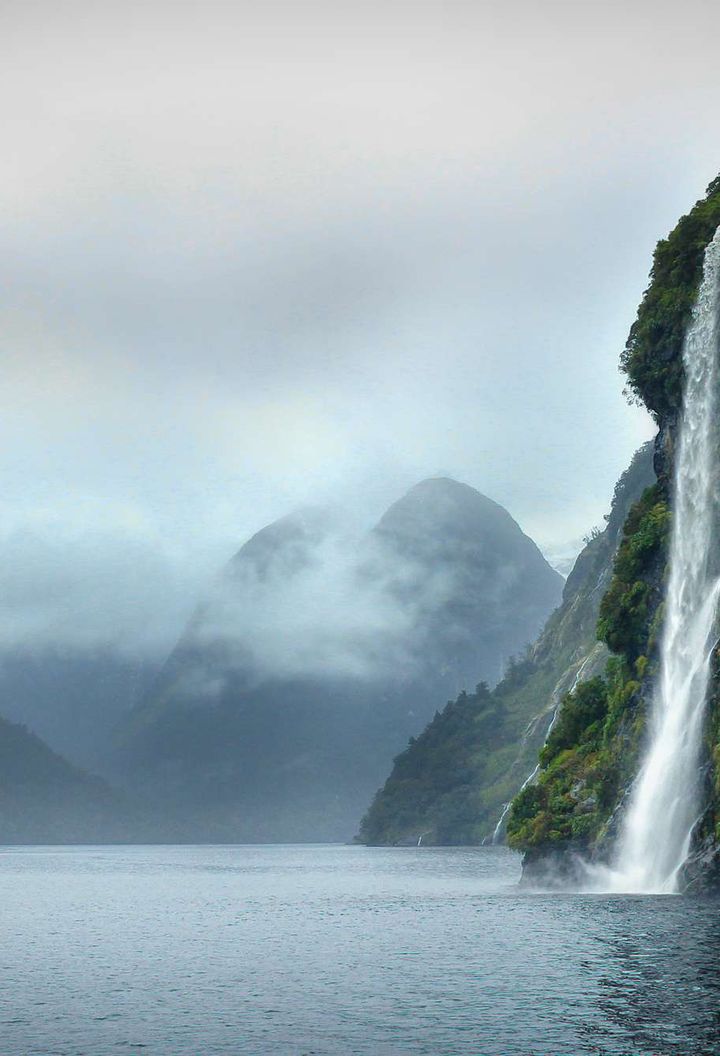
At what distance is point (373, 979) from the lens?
38.6 m

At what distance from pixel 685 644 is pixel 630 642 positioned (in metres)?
9.29

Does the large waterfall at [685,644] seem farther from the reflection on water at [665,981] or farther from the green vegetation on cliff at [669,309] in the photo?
the reflection on water at [665,981]

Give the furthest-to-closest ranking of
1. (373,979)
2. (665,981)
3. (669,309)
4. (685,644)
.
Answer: (669,309) < (685,644) < (373,979) < (665,981)

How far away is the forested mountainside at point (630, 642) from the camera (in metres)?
78.5

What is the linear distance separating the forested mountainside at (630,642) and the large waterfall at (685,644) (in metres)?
1.71

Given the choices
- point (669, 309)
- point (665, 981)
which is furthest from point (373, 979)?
point (669, 309)

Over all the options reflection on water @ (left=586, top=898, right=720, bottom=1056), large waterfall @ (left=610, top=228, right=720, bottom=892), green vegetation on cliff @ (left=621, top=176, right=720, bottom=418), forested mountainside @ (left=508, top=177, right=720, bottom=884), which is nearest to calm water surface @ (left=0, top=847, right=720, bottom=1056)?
reflection on water @ (left=586, top=898, right=720, bottom=1056)

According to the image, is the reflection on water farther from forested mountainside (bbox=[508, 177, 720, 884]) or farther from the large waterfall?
forested mountainside (bbox=[508, 177, 720, 884])

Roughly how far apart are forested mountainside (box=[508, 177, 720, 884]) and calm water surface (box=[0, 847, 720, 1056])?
834 centimetres

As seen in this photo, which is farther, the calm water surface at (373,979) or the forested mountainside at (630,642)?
the forested mountainside at (630,642)

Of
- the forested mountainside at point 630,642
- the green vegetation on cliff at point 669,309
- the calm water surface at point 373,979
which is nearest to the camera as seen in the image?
the calm water surface at point 373,979

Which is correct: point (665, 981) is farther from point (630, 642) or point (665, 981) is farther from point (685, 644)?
point (630, 642)

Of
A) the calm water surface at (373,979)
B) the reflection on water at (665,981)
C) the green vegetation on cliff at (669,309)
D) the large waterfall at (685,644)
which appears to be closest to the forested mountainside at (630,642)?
the green vegetation on cliff at (669,309)

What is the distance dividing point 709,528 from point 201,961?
42.9 meters
